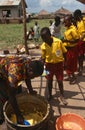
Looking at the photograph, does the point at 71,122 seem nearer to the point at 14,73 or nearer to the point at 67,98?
the point at 14,73

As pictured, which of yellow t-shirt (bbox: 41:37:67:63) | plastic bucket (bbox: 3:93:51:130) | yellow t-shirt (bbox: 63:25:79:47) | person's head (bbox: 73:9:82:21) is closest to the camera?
plastic bucket (bbox: 3:93:51:130)

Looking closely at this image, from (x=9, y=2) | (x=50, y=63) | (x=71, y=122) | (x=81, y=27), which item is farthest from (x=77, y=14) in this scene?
(x=9, y=2)

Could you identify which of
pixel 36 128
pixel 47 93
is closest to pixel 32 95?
pixel 36 128

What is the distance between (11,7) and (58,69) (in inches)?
1227

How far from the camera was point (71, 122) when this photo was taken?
4484 millimetres

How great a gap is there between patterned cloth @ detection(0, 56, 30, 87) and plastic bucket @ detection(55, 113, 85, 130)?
94 centimetres

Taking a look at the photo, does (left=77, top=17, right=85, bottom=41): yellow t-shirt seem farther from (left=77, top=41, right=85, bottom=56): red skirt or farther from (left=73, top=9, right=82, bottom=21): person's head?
(left=77, top=41, right=85, bottom=56): red skirt

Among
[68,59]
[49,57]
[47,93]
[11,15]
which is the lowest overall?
[11,15]

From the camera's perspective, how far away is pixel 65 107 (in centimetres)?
546

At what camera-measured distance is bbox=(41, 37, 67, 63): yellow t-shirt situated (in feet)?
17.0

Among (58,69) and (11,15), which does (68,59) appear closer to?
(58,69)

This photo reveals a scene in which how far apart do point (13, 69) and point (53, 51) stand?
127cm

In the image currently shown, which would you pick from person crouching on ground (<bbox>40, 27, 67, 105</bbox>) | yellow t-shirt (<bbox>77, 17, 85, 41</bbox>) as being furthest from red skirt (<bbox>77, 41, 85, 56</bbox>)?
person crouching on ground (<bbox>40, 27, 67, 105</bbox>)

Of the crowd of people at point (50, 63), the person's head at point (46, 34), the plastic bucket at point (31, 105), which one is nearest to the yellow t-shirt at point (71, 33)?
the crowd of people at point (50, 63)
